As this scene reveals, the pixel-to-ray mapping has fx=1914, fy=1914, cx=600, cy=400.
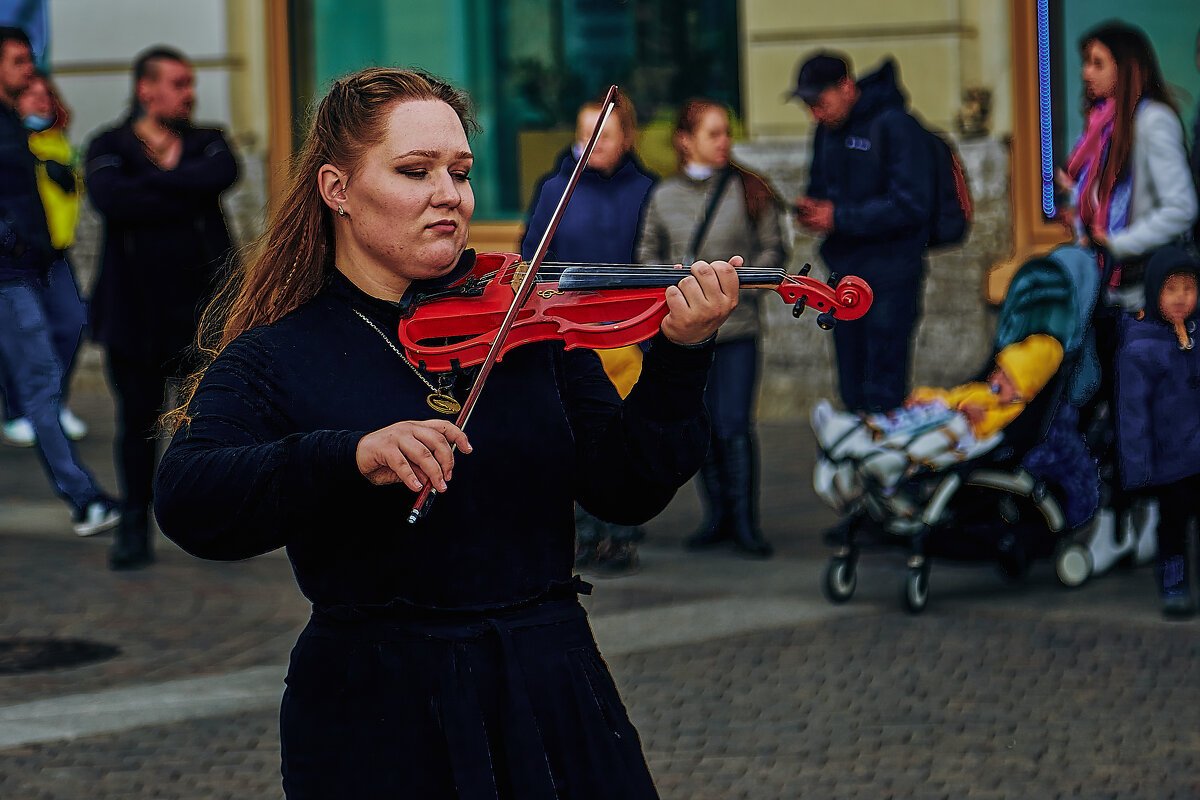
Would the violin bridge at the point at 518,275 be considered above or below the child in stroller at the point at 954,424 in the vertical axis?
above

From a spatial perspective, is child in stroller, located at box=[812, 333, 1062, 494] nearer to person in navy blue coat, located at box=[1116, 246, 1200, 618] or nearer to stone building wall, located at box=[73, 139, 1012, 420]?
person in navy blue coat, located at box=[1116, 246, 1200, 618]

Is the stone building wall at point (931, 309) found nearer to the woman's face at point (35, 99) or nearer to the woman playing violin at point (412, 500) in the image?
the woman's face at point (35, 99)

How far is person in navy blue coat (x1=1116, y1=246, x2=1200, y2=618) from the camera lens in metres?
6.39

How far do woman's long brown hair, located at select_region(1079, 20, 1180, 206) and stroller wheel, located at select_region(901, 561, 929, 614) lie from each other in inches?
68.8

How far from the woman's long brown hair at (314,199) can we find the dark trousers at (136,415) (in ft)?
15.9

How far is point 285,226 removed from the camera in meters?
2.72

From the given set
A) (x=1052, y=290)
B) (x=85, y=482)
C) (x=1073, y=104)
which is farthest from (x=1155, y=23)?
(x=85, y=482)

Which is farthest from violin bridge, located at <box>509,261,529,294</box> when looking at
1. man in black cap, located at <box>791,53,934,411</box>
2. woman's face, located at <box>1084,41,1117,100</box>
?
man in black cap, located at <box>791,53,934,411</box>

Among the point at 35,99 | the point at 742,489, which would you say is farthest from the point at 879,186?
the point at 35,99

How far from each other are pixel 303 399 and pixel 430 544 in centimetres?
26

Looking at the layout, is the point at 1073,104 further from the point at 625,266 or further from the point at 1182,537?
the point at 625,266

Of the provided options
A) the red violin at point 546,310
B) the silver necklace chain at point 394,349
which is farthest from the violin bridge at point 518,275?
the silver necklace chain at point 394,349

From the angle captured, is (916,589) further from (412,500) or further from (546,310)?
(412,500)

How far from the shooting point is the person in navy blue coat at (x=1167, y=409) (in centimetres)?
639
